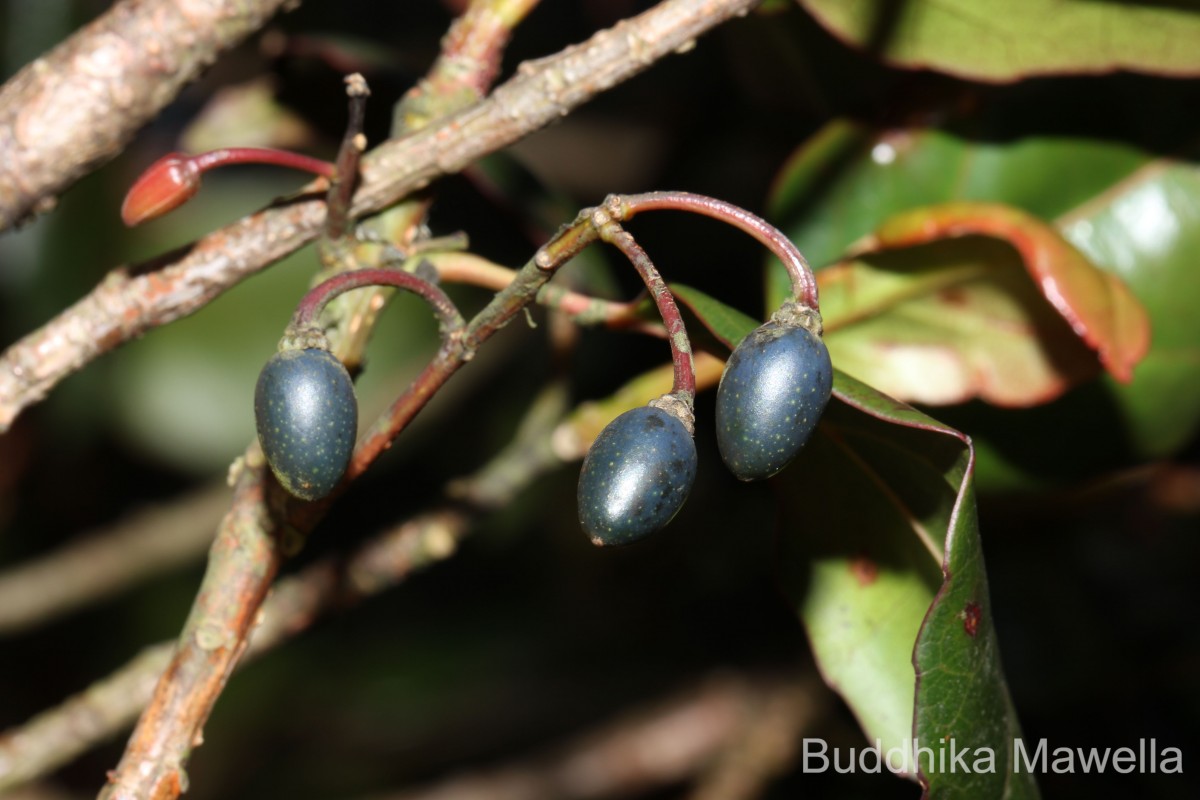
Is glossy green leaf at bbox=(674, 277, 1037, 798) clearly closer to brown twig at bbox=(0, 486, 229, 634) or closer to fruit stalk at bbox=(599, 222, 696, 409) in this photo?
fruit stalk at bbox=(599, 222, 696, 409)

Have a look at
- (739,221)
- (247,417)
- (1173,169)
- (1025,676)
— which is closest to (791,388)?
(739,221)

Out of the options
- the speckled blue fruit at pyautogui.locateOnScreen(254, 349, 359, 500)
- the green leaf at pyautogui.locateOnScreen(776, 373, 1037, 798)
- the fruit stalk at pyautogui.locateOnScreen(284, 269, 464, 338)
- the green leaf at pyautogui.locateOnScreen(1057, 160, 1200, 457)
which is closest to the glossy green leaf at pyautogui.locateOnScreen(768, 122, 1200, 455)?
the green leaf at pyautogui.locateOnScreen(1057, 160, 1200, 457)

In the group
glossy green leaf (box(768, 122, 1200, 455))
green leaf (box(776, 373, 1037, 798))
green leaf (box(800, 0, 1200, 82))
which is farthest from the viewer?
glossy green leaf (box(768, 122, 1200, 455))

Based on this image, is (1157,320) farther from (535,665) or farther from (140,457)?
(140,457)

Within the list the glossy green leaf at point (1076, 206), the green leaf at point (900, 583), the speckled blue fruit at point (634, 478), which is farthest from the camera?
the glossy green leaf at point (1076, 206)

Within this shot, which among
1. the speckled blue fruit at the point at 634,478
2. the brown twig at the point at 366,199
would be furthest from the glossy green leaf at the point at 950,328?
the speckled blue fruit at the point at 634,478

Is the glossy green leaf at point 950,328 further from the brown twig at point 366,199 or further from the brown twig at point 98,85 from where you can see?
the brown twig at point 98,85

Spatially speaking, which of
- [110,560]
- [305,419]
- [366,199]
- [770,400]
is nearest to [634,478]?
[770,400]
